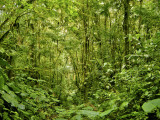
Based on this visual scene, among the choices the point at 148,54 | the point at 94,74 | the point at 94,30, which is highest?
the point at 94,30

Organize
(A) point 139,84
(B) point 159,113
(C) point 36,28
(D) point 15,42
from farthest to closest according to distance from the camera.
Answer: (C) point 36,28, (D) point 15,42, (A) point 139,84, (B) point 159,113

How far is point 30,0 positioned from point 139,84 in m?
2.87

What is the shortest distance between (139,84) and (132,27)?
4171mm

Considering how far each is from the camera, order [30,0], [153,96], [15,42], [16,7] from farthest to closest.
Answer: [15,42] → [30,0] → [16,7] → [153,96]

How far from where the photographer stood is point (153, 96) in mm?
2246

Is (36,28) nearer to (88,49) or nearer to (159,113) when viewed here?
(88,49)

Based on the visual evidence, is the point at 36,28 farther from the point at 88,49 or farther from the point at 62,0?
the point at 62,0

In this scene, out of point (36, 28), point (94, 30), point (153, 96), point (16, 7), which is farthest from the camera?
point (94, 30)

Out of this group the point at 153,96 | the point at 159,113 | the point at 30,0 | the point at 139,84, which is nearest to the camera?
the point at 159,113

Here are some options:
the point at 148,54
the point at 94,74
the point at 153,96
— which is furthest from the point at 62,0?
the point at 94,74

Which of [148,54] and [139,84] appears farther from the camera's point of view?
[148,54]

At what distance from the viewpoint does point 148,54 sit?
2805 millimetres

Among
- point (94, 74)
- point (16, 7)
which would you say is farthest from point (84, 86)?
point (16, 7)

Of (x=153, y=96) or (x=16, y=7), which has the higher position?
(x=16, y=7)
